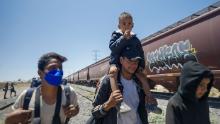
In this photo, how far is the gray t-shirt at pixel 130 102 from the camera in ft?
10.6

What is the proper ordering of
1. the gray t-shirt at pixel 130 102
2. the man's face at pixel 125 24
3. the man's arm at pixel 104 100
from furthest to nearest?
1. the man's face at pixel 125 24
2. the gray t-shirt at pixel 130 102
3. the man's arm at pixel 104 100

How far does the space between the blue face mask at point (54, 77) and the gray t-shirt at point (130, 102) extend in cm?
80

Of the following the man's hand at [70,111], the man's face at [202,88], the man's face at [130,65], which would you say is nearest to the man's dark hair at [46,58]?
the man's hand at [70,111]

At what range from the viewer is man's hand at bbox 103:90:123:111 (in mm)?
3068

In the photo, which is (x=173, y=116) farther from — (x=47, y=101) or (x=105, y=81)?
(x=47, y=101)

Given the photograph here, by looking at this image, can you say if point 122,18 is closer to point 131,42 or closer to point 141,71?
point 131,42

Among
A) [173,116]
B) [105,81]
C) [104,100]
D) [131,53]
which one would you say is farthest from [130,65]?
[173,116]

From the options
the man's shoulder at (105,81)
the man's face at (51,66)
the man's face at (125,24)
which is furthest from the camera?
the man's face at (125,24)

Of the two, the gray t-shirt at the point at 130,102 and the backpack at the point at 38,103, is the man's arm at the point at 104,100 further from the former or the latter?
the backpack at the point at 38,103

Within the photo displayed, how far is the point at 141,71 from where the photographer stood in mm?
3742

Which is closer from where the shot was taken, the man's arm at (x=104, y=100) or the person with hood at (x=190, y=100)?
the person with hood at (x=190, y=100)

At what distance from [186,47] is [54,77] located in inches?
379

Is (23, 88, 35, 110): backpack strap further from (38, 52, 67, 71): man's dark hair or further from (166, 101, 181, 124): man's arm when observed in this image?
(166, 101, 181, 124): man's arm

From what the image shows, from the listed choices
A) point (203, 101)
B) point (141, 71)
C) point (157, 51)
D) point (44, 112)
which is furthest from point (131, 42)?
point (157, 51)
